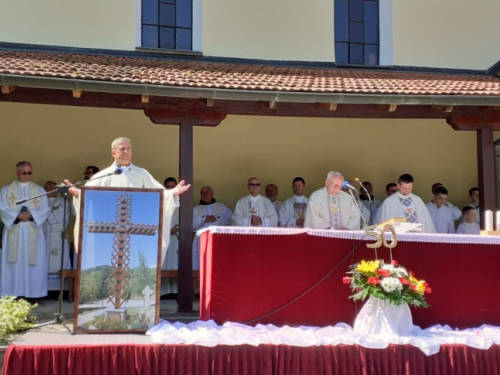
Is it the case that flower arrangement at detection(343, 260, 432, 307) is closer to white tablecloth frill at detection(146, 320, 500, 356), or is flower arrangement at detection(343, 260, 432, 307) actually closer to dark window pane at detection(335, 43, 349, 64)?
white tablecloth frill at detection(146, 320, 500, 356)

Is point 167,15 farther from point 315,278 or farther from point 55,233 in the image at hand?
point 315,278

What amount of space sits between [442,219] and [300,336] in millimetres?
5499

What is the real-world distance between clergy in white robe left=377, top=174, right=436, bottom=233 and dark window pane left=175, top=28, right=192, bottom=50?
5028mm

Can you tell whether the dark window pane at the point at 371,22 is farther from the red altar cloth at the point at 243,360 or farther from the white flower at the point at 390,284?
the red altar cloth at the point at 243,360

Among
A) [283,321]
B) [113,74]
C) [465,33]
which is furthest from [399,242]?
[465,33]

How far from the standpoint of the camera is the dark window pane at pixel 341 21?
13.6 metres

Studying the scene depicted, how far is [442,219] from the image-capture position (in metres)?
11.9

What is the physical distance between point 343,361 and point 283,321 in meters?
0.94

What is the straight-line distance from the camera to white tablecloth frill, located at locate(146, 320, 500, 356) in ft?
23.0

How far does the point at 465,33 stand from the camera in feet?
44.6

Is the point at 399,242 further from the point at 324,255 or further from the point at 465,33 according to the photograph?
the point at 465,33

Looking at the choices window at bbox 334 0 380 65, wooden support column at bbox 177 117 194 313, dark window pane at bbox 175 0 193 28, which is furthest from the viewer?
window at bbox 334 0 380 65

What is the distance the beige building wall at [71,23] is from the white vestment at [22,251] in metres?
3.07

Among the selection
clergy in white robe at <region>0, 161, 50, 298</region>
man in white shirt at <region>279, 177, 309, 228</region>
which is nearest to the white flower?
man in white shirt at <region>279, 177, 309, 228</region>
